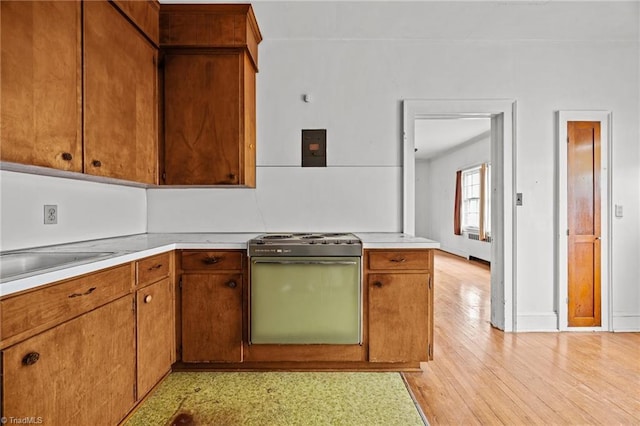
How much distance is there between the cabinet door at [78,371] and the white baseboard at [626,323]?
3894 mm

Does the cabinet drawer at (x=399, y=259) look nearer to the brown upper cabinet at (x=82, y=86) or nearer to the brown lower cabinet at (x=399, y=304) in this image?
the brown lower cabinet at (x=399, y=304)

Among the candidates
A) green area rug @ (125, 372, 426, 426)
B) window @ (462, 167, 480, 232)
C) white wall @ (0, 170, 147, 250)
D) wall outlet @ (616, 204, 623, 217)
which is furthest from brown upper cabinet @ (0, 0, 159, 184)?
window @ (462, 167, 480, 232)

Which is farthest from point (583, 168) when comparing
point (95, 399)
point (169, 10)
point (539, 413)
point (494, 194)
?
point (95, 399)

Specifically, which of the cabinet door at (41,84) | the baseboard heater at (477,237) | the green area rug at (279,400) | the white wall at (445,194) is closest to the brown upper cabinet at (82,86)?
the cabinet door at (41,84)

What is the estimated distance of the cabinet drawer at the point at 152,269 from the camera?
1.76 metres

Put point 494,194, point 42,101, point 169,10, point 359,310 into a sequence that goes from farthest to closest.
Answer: point 494,194, point 169,10, point 359,310, point 42,101

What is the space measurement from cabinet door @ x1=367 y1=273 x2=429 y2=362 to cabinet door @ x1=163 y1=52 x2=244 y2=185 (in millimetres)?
1308

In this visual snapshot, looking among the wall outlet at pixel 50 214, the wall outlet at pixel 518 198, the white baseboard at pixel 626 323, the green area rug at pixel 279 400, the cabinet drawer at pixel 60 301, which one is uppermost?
the wall outlet at pixel 518 198

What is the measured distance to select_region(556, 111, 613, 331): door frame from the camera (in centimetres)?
293

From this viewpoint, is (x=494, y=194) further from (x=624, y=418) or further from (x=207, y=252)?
(x=207, y=252)

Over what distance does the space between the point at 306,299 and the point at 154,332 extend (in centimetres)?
92

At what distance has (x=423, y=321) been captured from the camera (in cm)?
216

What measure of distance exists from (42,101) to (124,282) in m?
0.89

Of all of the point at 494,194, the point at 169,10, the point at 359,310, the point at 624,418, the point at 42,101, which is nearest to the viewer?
the point at 42,101
